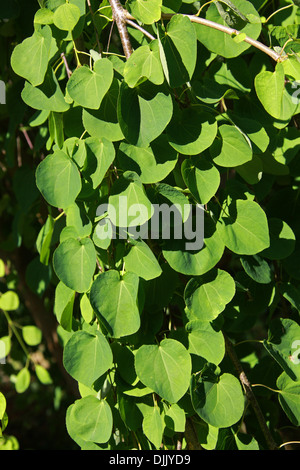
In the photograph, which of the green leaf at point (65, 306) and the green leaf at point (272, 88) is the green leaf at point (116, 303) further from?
the green leaf at point (272, 88)

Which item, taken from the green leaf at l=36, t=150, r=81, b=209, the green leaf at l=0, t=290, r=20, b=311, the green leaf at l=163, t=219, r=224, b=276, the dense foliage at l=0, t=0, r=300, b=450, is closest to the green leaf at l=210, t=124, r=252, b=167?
the dense foliage at l=0, t=0, r=300, b=450

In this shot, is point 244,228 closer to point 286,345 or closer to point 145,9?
point 286,345

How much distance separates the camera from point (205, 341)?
2.77ft

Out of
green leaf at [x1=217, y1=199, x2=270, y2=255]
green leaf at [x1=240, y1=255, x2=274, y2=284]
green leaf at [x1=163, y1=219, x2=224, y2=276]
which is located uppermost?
green leaf at [x1=217, y1=199, x2=270, y2=255]

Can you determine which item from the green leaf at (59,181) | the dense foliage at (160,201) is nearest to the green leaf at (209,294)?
the dense foliage at (160,201)

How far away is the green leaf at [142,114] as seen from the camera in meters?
0.74

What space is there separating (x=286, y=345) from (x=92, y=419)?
1.10ft

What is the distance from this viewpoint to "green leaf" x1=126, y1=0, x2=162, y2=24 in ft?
2.43

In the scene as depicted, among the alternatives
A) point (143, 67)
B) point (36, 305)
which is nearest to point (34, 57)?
point (143, 67)

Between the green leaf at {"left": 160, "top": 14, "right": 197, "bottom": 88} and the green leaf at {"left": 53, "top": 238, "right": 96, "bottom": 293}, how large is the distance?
0.26m

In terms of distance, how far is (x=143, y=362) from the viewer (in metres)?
0.80

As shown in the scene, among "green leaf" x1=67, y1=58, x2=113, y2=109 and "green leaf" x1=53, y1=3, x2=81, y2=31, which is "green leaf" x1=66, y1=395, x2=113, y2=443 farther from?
"green leaf" x1=53, y1=3, x2=81, y2=31

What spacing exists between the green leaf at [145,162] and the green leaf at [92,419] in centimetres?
35
